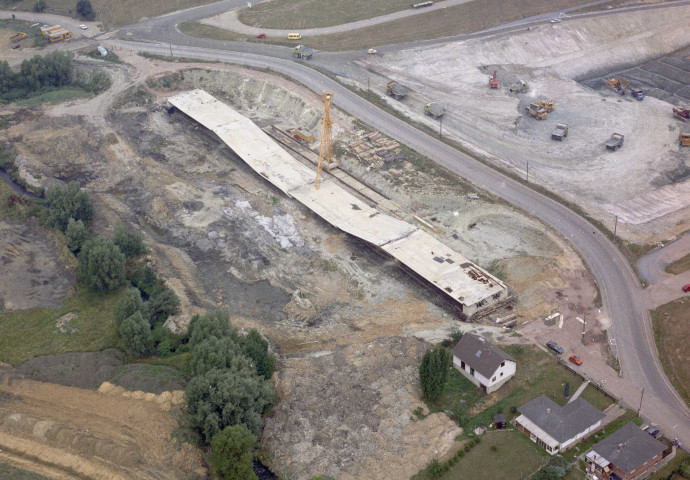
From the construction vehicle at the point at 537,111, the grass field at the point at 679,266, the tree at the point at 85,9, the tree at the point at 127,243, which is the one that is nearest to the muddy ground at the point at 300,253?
the tree at the point at 127,243

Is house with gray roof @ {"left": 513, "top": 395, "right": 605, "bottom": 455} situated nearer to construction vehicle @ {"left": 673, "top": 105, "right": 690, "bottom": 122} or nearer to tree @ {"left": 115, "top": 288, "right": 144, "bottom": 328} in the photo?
tree @ {"left": 115, "top": 288, "right": 144, "bottom": 328}

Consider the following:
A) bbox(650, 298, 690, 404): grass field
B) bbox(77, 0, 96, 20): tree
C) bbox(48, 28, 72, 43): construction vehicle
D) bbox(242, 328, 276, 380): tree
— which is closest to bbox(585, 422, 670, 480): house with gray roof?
bbox(650, 298, 690, 404): grass field

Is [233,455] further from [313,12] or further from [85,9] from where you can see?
[85,9]

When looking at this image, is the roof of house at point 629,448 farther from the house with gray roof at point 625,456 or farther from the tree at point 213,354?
the tree at point 213,354

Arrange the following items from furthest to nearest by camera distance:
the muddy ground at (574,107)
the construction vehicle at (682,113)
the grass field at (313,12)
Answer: the grass field at (313,12) < the construction vehicle at (682,113) < the muddy ground at (574,107)

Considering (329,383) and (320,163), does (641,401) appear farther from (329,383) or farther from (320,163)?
(320,163)

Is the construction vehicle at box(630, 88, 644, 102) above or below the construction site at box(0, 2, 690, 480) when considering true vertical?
above

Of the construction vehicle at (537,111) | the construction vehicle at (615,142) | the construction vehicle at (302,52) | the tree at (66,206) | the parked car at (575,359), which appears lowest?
the parked car at (575,359)
